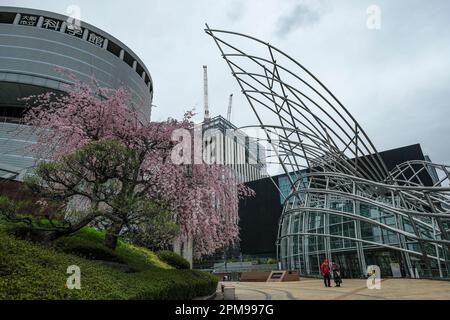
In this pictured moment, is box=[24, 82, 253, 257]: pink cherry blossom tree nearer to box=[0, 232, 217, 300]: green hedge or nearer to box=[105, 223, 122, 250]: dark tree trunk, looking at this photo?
box=[105, 223, 122, 250]: dark tree trunk

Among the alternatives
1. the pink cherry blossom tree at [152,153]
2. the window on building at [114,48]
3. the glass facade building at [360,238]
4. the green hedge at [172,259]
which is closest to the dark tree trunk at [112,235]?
the pink cherry blossom tree at [152,153]

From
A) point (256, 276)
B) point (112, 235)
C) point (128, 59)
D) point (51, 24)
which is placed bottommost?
point (256, 276)

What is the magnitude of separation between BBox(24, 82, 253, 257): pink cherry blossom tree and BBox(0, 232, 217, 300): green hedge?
3565 mm

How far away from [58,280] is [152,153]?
8.37 metres

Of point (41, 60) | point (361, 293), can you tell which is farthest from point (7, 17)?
point (361, 293)

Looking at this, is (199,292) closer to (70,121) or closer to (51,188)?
(51,188)

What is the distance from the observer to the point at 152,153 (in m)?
14.8

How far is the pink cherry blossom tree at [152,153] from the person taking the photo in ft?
46.2

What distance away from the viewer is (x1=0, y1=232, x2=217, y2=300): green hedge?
6.27 metres

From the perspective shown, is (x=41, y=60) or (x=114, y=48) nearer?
(x=41, y=60)

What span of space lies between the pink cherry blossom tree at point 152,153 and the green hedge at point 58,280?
3.57 metres

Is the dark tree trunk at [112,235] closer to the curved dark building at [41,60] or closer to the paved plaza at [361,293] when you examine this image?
the paved plaza at [361,293]

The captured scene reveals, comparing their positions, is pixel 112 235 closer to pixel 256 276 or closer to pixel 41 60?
pixel 256 276

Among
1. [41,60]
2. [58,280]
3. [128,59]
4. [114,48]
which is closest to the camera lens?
[58,280]
